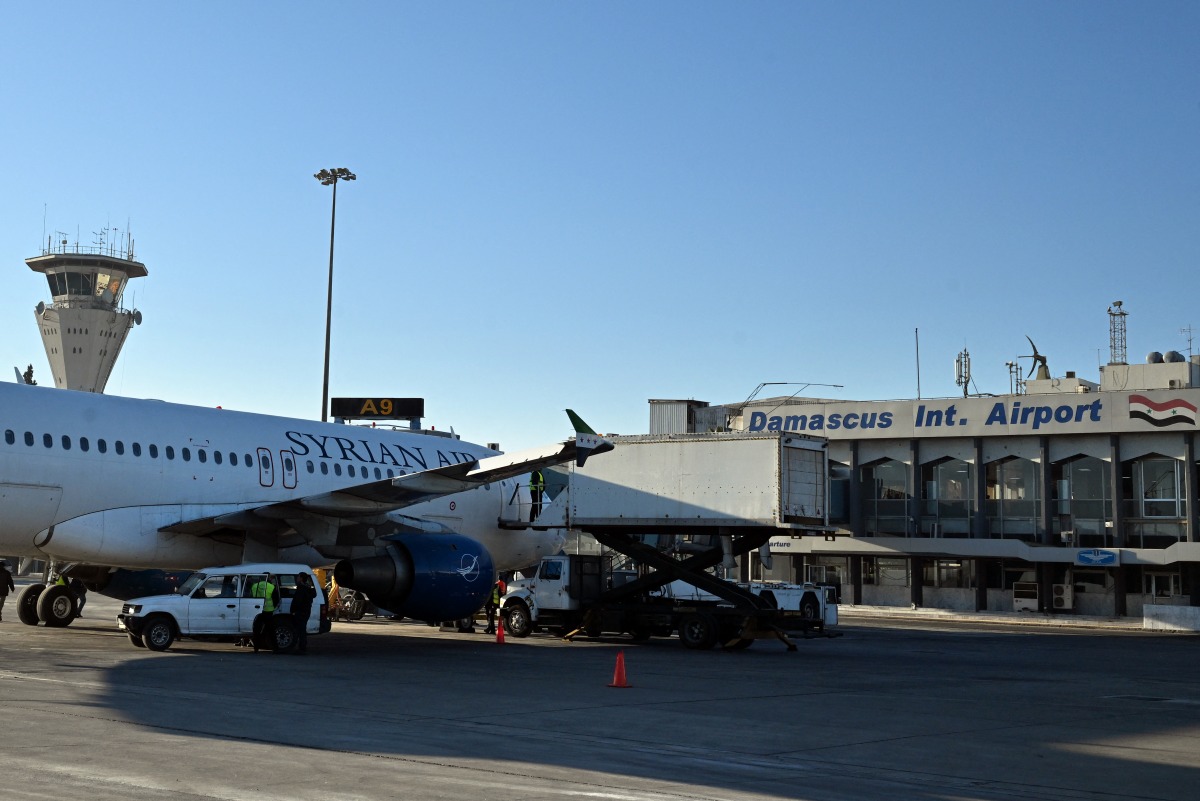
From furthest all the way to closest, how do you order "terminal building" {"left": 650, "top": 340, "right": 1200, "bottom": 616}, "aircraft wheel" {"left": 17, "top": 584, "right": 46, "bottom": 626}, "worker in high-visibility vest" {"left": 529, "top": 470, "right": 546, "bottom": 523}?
"terminal building" {"left": 650, "top": 340, "right": 1200, "bottom": 616} < "worker in high-visibility vest" {"left": 529, "top": 470, "right": 546, "bottom": 523} < "aircraft wheel" {"left": 17, "top": 584, "right": 46, "bottom": 626}

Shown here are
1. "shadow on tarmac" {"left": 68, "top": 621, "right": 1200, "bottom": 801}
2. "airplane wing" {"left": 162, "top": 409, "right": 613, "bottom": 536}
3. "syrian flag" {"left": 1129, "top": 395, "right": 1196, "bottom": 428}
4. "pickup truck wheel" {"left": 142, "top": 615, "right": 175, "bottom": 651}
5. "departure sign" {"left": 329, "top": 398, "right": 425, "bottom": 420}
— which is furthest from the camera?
"departure sign" {"left": 329, "top": 398, "right": 425, "bottom": 420}

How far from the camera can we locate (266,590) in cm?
2291

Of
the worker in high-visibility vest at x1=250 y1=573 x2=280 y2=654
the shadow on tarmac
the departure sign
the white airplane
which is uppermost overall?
the departure sign

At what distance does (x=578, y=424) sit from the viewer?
2091 cm

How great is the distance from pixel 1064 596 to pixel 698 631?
2773cm

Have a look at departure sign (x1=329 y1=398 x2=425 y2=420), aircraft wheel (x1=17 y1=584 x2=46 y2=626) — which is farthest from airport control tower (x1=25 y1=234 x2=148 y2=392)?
aircraft wheel (x1=17 y1=584 x2=46 y2=626)

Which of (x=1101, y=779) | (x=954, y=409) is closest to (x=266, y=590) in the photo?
(x=1101, y=779)

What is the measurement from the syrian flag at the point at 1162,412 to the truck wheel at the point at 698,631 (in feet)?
89.3

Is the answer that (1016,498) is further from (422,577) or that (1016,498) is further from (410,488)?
(410,488)

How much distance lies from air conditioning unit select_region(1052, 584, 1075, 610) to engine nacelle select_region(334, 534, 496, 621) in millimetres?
32010

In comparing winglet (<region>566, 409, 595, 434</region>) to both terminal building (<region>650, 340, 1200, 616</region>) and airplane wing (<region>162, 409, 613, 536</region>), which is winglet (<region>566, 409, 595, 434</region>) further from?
terminal building (<region>650, 340, 1200, 616</region>)

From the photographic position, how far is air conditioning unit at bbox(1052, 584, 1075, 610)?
164 ft

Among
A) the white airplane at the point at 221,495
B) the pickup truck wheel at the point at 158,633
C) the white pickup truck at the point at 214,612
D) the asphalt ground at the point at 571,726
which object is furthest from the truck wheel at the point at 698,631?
the pickup truck wheel at the point at 158,633

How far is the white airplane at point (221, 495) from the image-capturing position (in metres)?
23.0
